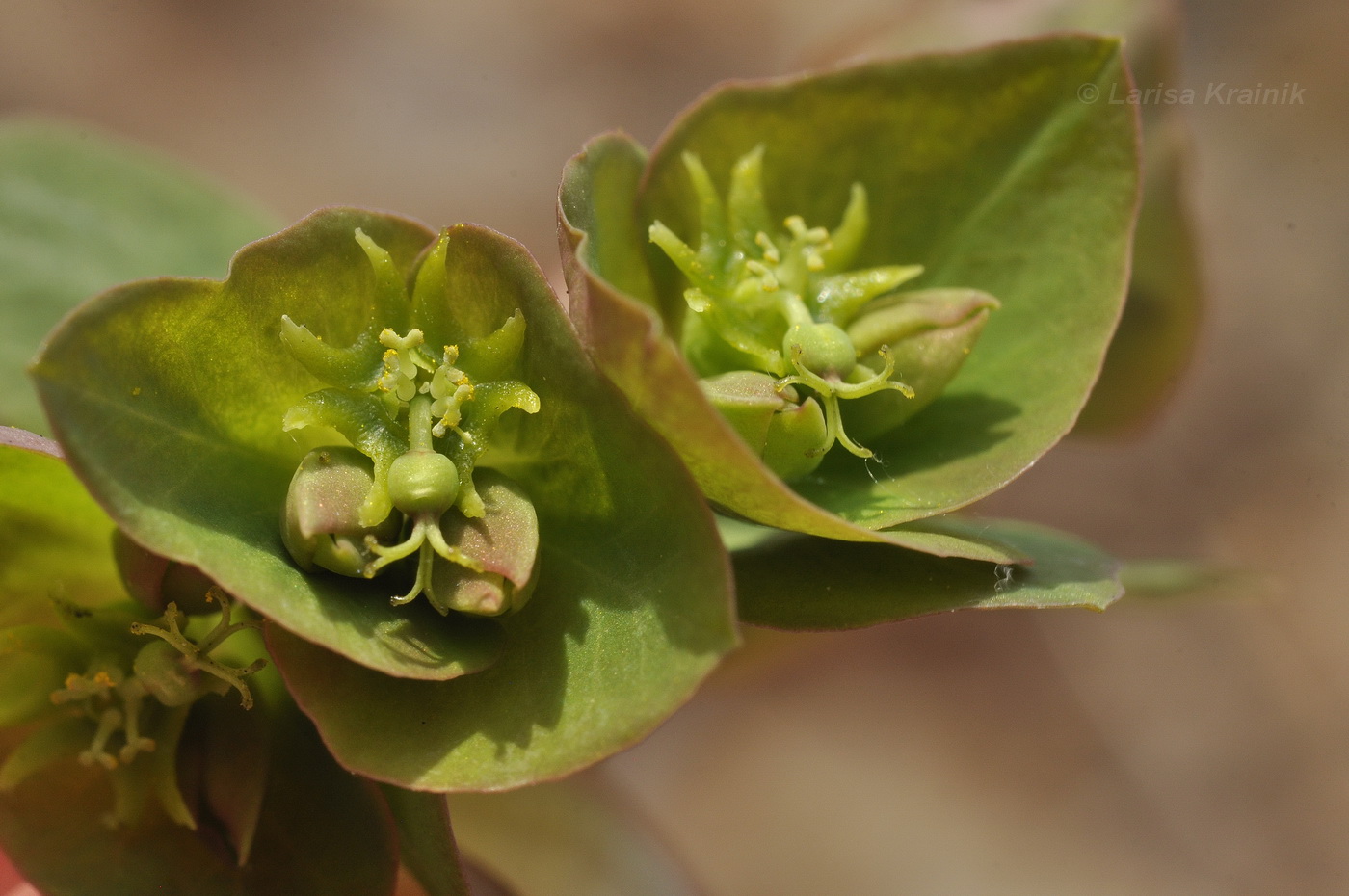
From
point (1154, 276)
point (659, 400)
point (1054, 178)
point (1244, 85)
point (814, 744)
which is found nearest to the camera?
point (659, 400)

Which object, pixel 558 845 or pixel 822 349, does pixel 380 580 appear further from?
pixel 558 845

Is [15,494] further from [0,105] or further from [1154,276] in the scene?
[0,105]

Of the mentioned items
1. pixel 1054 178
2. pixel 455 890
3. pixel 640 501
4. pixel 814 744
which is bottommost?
pixel 814 744

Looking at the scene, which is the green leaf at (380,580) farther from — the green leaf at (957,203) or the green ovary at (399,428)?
the green leaf at (957,203)

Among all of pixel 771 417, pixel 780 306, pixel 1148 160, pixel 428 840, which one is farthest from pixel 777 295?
pixel 1148 160

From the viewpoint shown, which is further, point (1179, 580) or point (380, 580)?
point (1179, 580)

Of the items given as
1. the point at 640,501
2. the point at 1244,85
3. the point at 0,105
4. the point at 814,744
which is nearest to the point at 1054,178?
the point at 640,501

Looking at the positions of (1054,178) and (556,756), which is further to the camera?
(1054,178)

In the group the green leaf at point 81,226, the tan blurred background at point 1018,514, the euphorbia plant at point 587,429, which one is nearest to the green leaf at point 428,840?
the euphorbia plant at point 587,429
